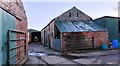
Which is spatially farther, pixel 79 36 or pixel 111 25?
pixel 111 25

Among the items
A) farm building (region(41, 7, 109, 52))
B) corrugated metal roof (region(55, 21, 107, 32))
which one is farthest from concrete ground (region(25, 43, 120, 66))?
corrugated metal roof (region(55, 21, 107, 32))

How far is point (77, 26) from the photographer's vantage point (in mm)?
27562

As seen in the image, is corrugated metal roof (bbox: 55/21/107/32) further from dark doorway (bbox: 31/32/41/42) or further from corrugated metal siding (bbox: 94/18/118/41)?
dark doorway (bbox: 31/32/41/42)

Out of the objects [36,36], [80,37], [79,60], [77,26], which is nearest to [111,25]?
[77,26]

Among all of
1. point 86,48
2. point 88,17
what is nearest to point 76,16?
point 88,17

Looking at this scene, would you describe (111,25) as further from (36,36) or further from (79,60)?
(36,36)

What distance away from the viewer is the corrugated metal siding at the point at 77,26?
84.8 ft

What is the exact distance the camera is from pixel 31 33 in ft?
187

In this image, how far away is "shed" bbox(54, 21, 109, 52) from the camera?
81.4 feet

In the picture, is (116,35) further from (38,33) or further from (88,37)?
(38,33)

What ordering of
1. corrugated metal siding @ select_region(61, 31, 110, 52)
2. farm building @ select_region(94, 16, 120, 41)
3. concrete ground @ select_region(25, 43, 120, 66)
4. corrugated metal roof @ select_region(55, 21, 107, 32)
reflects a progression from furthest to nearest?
farm building @ select_region(94, 16, 120, 41), corrugated metal roof @ select_region(55, 21, 107, 32), corrugated metal siding @ select_region(61, 31, 110, 52), concrete ground @ select_region(25, 43, 120, 66)

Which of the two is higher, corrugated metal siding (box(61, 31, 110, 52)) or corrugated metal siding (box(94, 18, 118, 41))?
corrugated metal siding (box(94, 18, 118, 41))

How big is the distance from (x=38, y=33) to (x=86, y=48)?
3445 centimetres

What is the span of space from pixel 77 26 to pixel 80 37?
265 centimetres
